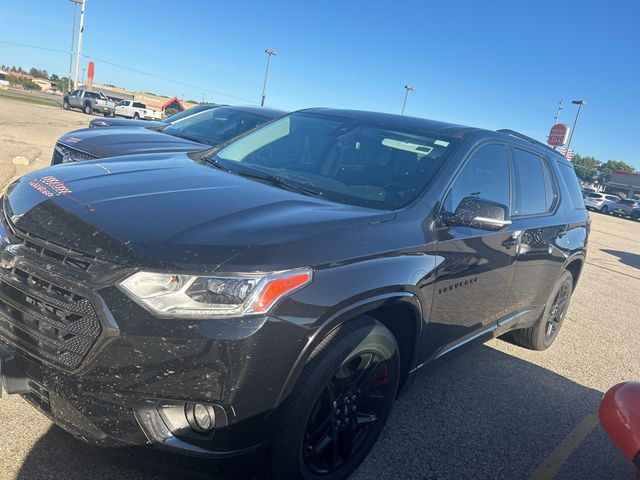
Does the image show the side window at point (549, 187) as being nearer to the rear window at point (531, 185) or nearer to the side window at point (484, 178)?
the rear window at point (531, 185)

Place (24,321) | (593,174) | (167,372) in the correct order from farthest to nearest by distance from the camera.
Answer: (593,174) → (24,321) → (167,372)

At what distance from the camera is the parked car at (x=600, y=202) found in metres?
41.8

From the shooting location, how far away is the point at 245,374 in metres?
1.97

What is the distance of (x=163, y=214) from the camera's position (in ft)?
7.52

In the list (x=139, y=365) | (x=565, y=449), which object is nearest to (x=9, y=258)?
(x=139, y=365)

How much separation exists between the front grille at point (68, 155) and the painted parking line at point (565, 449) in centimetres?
464

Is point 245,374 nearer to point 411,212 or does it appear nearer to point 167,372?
point 167,372

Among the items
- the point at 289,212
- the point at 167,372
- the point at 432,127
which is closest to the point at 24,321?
the point at 167,372

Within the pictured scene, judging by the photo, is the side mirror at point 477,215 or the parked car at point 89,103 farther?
the parked car at point 89,103

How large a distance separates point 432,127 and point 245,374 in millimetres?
2373

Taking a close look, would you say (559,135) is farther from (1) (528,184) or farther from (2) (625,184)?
(1) (528,184)

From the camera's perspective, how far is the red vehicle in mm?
2119

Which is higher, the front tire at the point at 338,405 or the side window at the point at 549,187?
the side window at the point at 549,187

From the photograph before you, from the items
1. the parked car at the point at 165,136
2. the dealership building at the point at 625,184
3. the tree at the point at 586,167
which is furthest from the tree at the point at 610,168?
the parked car at the point at 165,136
